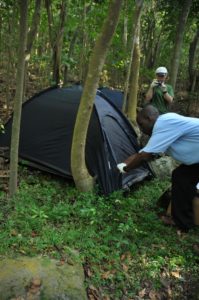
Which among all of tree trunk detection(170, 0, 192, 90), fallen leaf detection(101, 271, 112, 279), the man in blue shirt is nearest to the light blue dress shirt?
the man in blue shirt

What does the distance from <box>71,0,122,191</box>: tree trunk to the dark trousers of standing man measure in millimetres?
1221

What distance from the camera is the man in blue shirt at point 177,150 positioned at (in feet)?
15.1

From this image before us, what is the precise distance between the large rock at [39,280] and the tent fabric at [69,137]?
6.86ft

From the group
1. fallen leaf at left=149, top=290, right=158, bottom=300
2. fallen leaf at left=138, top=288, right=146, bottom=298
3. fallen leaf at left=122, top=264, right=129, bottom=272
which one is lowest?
fallen leaf at left=149, top=290, right=158, bottom=300

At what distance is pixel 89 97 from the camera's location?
16.9 ft

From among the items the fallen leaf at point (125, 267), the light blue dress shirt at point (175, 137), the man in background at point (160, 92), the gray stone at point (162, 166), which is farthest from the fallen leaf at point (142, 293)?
the man in background at point (160, 92)

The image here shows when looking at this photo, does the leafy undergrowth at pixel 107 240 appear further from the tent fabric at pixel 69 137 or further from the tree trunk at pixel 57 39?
the tree trunk at pixel 57 39

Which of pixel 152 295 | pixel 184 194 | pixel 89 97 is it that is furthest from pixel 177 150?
pixel 152 295

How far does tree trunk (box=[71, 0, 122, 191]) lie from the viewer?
4.83 m

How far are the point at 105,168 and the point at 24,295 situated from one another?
2.69 metres

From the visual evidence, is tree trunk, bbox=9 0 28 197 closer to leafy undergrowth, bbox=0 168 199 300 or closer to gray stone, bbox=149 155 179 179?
leafy undergrowth, bbox=0 168 199 300

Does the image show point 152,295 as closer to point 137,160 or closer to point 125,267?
point 125,267

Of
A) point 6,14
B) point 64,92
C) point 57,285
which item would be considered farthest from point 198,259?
point 6,14

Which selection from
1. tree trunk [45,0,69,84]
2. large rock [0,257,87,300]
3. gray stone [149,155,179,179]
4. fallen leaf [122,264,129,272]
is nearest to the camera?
large rock [0,257,87,300]
